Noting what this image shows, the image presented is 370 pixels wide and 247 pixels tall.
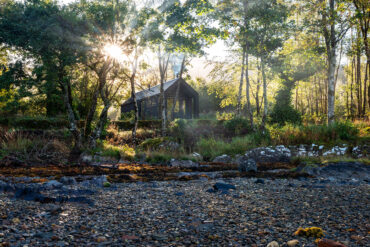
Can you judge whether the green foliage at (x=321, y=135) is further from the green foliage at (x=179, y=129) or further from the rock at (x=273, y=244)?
the rock at (x=273, y=244)

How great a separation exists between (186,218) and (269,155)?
26.9 ft

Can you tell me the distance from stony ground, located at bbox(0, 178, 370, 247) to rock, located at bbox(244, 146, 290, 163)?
605 cm

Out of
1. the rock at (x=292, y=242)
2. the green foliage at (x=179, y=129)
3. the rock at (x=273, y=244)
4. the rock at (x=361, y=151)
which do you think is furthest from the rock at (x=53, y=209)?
the green foliage at (x=179, y=129)

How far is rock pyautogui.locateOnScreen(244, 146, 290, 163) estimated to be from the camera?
10501 mm

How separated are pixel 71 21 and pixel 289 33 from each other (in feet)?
34.9

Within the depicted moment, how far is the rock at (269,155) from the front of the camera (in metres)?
10.5

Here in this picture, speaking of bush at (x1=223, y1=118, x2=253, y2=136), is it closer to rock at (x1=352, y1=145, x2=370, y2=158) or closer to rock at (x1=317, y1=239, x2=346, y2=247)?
rock at (x1=352, y1=145, x2=370, y2=158)

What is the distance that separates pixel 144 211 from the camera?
11.0 feet

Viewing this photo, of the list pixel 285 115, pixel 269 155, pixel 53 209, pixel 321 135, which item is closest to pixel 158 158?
pixel 269 155

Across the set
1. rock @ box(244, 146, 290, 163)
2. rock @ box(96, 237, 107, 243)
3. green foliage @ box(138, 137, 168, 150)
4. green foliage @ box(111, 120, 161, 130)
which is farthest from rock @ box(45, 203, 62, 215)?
green foliage @ box(111, 120, 161, 130)

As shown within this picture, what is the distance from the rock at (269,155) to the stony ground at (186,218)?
6052 mm

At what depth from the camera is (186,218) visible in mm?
3082

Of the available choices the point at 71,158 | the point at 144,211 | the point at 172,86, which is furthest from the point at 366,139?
the point at 172,86

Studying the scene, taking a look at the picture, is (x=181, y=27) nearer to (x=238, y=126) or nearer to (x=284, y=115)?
(x=238, y=126)
